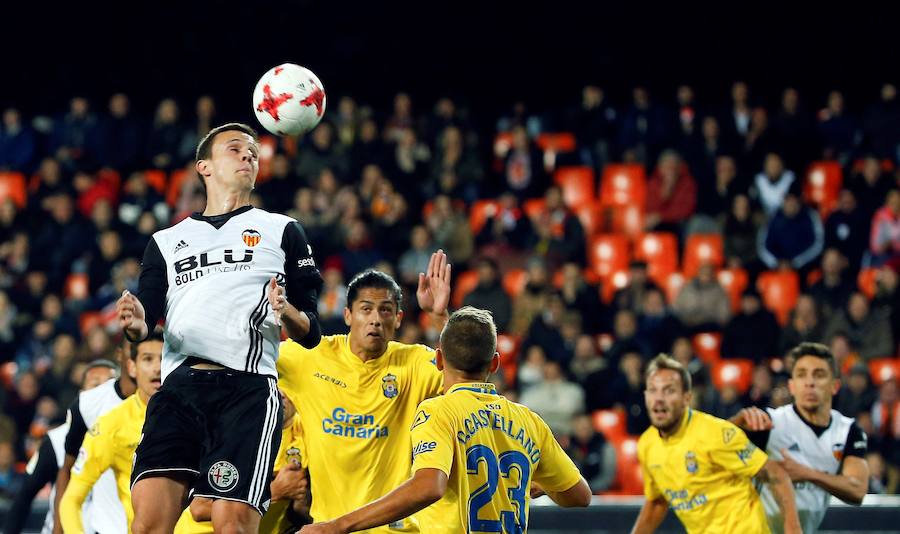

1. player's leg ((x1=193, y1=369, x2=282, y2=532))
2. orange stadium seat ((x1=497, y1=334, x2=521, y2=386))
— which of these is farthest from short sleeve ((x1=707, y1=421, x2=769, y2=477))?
orange stadium seat ((x1=497, y1=334, x2=521, y2=386))

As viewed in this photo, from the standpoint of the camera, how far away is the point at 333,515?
22.5 ft

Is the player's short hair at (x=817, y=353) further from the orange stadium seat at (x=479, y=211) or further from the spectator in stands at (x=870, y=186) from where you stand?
the orange stadium seat at (x=479, y=211)

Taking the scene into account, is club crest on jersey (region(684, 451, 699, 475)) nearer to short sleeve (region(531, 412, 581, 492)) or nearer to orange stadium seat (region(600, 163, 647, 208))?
short sleeve (region(531, 412, 581, 492))

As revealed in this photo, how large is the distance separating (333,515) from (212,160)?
6.72 feet

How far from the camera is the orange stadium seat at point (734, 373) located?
46.7 feet

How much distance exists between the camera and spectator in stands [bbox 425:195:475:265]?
645 inches

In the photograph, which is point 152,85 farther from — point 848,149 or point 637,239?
point 848,149

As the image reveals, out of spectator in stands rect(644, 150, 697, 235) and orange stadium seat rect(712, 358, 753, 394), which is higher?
spectator in stands rect(644, 150, 697, 235)

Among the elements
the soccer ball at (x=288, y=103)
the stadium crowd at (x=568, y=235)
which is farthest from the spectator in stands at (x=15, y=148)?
the soccer ball at (x=288, y=103)

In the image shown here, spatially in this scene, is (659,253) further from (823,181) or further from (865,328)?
(865,328)

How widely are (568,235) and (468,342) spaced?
1072 centimetres

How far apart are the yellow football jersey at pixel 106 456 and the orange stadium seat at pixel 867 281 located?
390 inches

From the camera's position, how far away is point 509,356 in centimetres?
1480

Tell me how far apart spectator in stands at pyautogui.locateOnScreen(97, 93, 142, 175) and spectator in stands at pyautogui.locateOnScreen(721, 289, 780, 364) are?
26.7 feet
